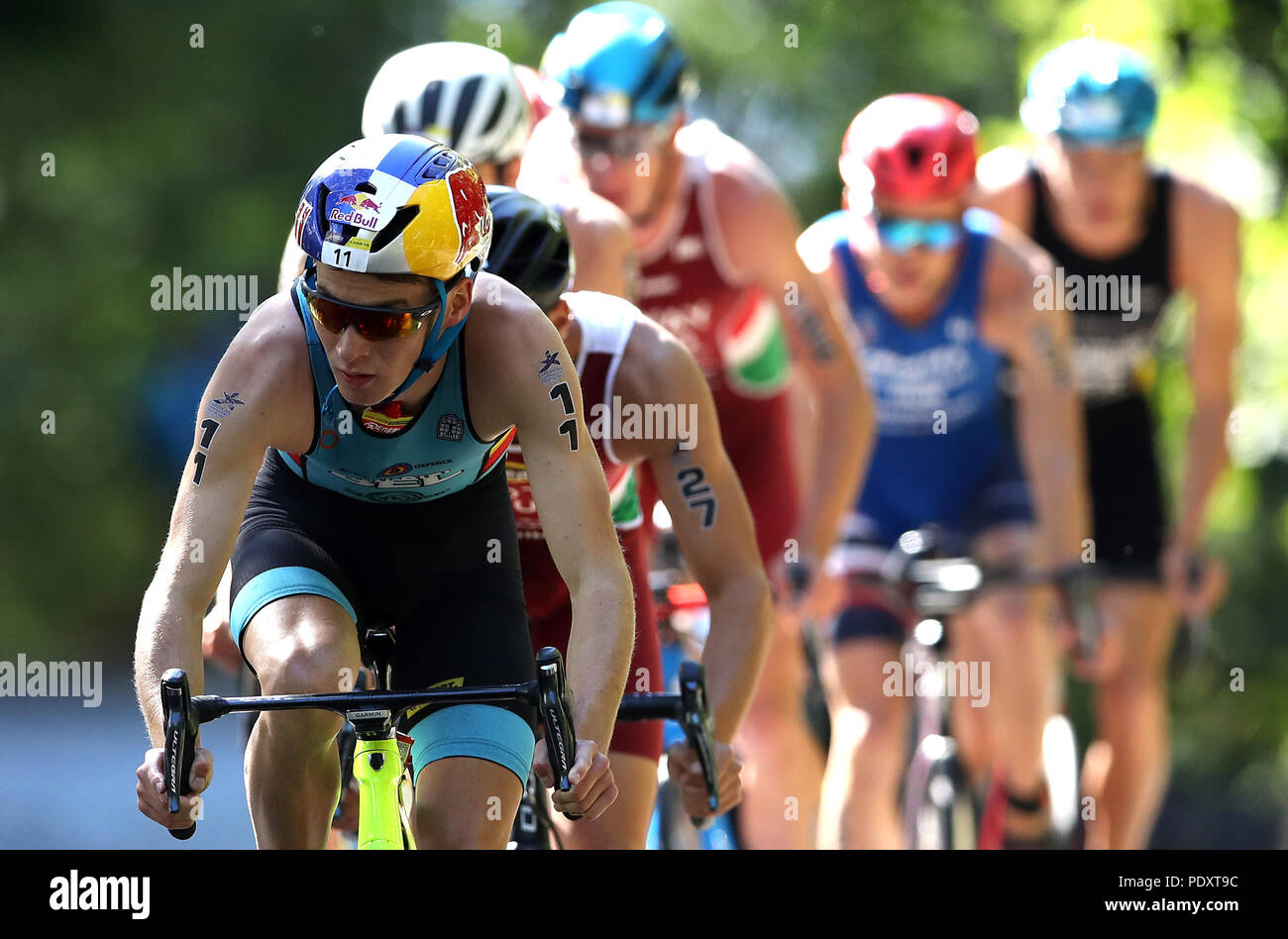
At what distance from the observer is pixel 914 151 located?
327 inches

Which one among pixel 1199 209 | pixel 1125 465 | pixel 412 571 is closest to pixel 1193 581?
pixel 1125 465

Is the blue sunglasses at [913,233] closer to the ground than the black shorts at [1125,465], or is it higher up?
higher up

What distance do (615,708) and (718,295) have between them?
414 centimetres

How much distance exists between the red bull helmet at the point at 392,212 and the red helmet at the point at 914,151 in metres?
4.42

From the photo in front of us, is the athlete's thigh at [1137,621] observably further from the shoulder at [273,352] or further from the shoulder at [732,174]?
the shoulder at [273,352]

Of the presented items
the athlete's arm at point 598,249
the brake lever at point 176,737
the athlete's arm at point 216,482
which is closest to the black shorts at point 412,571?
the athlete's arm at point 216,482

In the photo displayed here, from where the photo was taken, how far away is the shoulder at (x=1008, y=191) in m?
9.61

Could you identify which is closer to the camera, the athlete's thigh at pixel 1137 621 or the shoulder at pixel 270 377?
the shoulder at pixel 270 377

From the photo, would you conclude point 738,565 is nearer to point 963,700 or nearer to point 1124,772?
point 963,700

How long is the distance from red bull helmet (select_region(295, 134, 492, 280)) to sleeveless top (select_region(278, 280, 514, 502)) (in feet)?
0.83

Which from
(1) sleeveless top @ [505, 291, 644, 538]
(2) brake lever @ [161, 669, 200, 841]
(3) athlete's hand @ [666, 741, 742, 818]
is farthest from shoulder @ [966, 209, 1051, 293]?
(2) brake lever @ [161, 669, 200, 841]

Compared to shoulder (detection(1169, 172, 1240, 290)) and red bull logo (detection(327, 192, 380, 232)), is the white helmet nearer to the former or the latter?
red bull logo (detection(327, 192, 380, 232))
